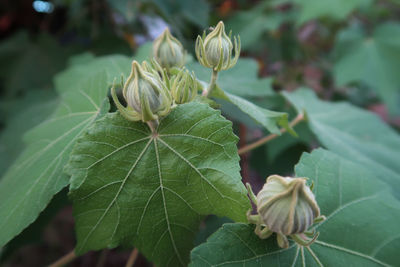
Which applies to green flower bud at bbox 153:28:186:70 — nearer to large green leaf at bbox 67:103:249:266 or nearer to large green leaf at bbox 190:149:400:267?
large green leaf at bbox 67:103:249:266

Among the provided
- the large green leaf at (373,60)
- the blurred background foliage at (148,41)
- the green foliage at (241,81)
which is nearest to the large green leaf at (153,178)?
the green foliage at (241,81)

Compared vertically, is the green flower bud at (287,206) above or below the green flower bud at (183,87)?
below

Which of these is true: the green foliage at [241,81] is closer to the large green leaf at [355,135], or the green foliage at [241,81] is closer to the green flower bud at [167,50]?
the large green leaf at [355,135]

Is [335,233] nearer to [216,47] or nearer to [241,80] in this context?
[216,47]

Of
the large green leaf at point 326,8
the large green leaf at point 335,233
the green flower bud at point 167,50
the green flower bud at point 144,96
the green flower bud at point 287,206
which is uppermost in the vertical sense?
the large green leaf at point 326,8

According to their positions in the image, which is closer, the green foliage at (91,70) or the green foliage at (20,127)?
the green foliage at (91,70)

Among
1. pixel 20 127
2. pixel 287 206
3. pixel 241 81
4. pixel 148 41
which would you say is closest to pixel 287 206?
pixel 287 206

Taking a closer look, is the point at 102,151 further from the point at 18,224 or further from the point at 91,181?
the point at 18,224
